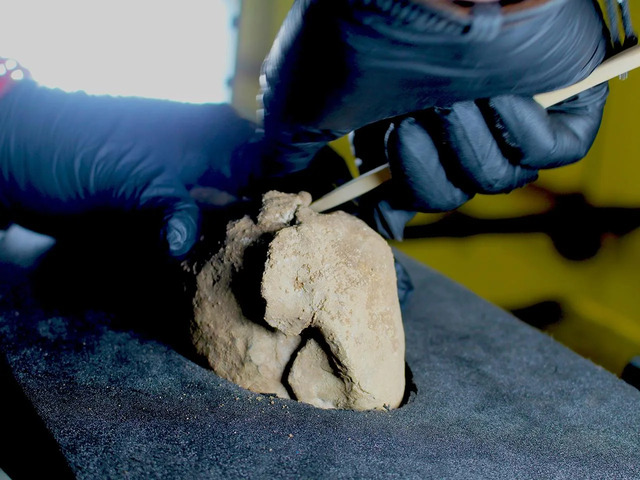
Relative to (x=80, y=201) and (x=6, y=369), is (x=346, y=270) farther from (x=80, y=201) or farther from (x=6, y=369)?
(x=80, y=201)

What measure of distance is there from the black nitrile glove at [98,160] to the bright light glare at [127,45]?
0.68 ft

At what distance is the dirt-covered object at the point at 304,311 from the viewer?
79cm

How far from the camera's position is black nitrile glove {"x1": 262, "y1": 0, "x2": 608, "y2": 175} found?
23.1 inches

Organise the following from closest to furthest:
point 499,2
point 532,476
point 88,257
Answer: point 499,2 < point 532,476 < point 88,257

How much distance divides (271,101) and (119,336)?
0.51 meters

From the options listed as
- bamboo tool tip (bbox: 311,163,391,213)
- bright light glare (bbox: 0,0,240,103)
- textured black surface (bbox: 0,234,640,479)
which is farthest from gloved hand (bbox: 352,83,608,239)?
bright light glare (bbox: 0,0,240,103)

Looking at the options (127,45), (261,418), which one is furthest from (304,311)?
(127,45)

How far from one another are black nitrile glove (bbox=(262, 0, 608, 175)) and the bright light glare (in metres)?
0.91

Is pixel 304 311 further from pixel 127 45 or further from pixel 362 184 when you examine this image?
pixel 127 45

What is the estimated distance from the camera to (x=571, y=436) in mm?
847

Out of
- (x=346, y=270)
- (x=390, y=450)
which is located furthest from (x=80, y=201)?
(x=390, y=450)

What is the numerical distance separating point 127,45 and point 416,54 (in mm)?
1311

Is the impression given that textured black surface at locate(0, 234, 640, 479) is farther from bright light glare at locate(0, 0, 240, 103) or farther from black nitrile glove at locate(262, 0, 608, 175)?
bright light glare at locate(0, 0, 240, 103)

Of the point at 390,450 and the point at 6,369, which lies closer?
the point at 390,450
